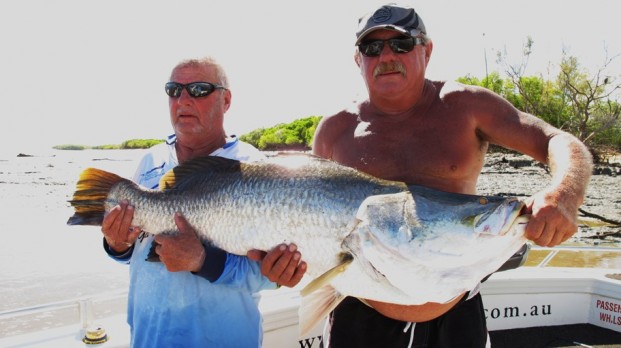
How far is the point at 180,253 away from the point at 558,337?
173 inches

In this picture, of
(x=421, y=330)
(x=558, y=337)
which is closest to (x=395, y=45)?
(x=421, y=330)

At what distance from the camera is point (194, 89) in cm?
264

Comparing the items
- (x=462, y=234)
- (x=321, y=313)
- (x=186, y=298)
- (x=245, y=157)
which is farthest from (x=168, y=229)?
(x=462, y=234)

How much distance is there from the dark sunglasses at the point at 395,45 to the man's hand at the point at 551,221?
1.29m

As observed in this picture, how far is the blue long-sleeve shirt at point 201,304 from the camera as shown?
243 centimetres

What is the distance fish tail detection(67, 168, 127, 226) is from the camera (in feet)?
8.73

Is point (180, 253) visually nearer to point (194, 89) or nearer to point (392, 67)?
point (194, 89)

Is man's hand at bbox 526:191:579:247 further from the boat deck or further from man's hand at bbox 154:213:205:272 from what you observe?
the boat deck

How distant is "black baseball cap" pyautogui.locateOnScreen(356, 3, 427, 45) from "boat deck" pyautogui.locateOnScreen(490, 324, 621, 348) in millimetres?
3621

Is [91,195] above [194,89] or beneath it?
beneath

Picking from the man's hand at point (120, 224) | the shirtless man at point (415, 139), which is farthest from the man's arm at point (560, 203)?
the man's hand at point (120, 224)

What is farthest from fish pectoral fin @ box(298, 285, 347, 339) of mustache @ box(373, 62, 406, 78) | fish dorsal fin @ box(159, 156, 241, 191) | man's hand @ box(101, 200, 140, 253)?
mustache @ box(373, 62, 406, 78)

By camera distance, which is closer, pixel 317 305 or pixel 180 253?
pixel 180 253

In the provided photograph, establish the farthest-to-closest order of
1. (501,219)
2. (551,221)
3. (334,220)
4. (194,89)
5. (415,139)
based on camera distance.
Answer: (415,139)
(194,89)
(334,220)
(501,219)
(551,221)
